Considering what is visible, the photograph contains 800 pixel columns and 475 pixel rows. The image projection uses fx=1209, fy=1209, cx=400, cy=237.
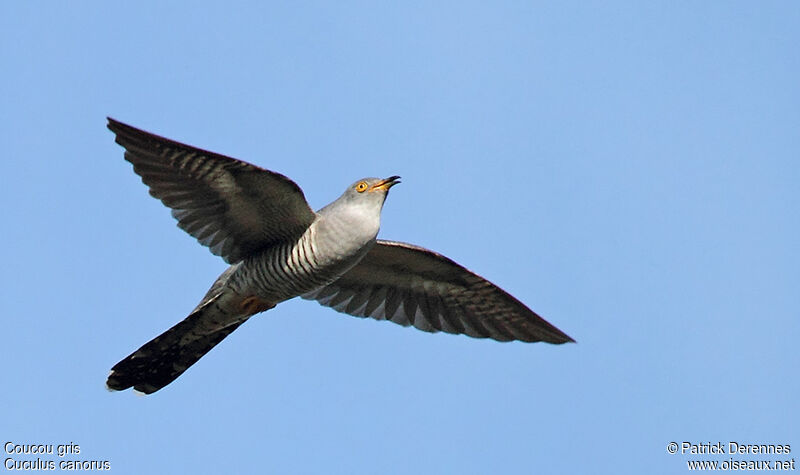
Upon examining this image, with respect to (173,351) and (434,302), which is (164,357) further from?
(434,302)

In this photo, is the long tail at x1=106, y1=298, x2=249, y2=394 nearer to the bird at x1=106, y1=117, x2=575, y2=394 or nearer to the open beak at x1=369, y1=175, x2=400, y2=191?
the bird at x1=106, y1=117, x2=575, y2=394

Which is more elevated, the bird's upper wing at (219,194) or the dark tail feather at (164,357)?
the bird's upper wing at (219,194)

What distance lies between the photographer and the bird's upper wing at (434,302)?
11672 millimetres

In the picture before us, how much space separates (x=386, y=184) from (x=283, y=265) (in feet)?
3.78

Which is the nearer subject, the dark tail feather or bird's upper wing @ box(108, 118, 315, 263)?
bird's upper wing @ box(108, 118, 315, 263)

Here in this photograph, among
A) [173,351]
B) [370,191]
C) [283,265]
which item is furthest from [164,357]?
[370,191]

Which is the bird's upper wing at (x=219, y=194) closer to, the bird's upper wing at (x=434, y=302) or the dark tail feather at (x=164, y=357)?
the dark tail feather at (x=164, y=357)

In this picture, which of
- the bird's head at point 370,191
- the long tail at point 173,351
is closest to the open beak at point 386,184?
the bird's head at point 370,191

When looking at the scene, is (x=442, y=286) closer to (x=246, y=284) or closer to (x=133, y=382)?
(x=246, y=284)

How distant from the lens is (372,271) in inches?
461

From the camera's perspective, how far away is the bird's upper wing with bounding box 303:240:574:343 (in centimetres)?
1167

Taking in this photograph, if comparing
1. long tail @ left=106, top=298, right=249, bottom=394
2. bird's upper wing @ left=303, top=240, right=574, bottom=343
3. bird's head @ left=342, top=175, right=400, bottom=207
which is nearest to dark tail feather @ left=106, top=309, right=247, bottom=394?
long tail @ left=106, top=298, right=249, bottom=394

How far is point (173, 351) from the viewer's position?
11.1 meters

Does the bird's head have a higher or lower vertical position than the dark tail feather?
higher
